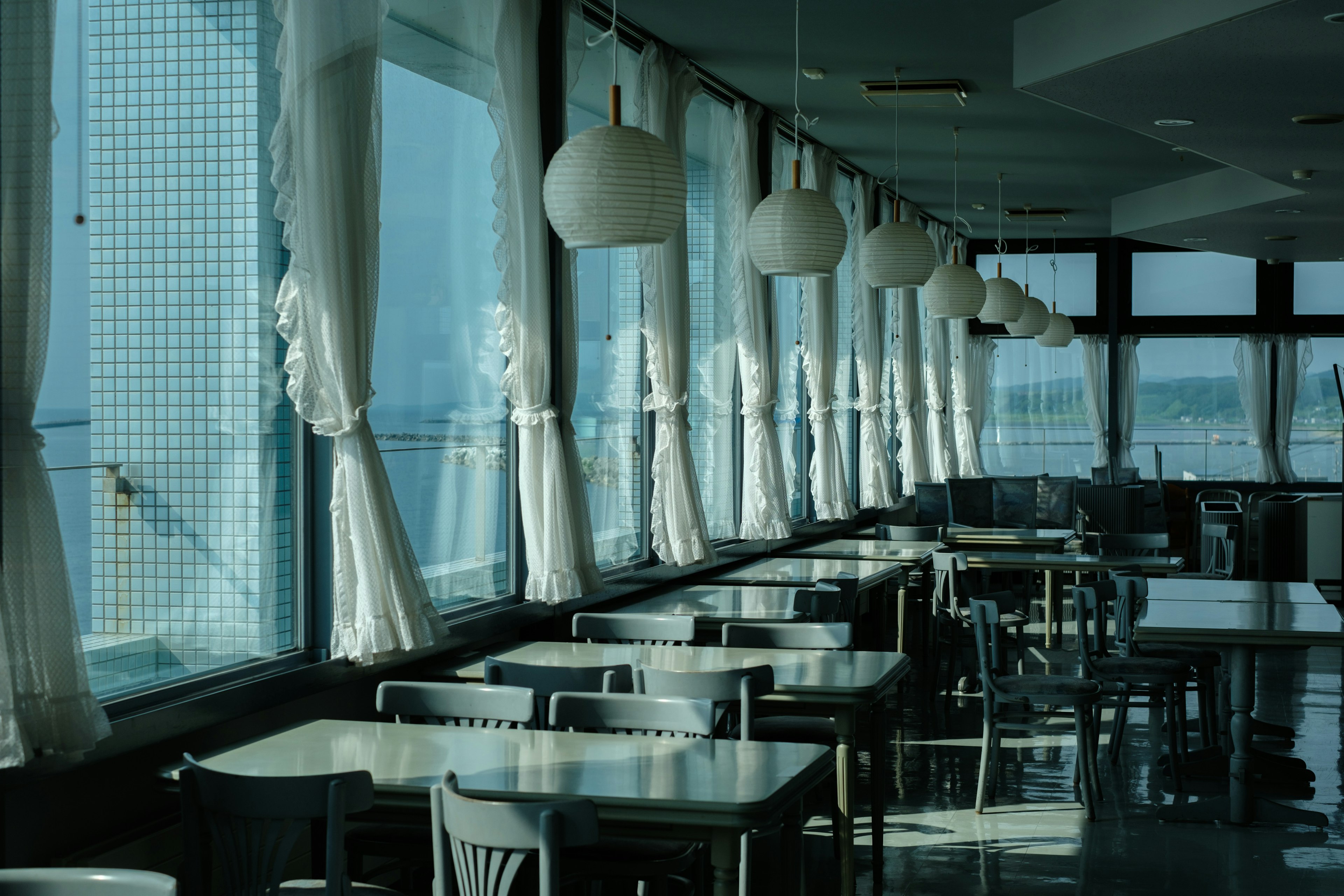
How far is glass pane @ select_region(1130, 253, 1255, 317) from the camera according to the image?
1361cm

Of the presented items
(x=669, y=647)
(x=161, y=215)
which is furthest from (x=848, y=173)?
(x=161, y=215)

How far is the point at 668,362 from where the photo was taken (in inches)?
245

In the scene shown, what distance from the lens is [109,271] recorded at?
3219mm

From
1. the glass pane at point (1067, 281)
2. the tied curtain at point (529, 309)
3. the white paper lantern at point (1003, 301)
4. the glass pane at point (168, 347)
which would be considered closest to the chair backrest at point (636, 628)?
the tied curtain at point (529, 309)

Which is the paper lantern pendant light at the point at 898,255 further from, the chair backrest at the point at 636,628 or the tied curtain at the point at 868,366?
the tied curtain at the point at 868,366

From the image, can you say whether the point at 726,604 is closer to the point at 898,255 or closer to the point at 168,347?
the point at 898,255

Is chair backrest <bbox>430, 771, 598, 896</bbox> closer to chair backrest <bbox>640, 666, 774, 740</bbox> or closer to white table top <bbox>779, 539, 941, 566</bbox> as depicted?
chair backrest <bbox>640, 666, 774, 740</bbox>

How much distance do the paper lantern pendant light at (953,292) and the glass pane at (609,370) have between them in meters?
1.94

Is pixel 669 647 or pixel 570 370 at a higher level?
pixel 570 370

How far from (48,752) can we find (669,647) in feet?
7.19

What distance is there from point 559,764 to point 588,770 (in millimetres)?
91

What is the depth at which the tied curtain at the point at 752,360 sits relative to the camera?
24.4ft

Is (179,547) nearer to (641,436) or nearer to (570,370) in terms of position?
(570,370)

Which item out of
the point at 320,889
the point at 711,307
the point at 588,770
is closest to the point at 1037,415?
the point at 711,307
